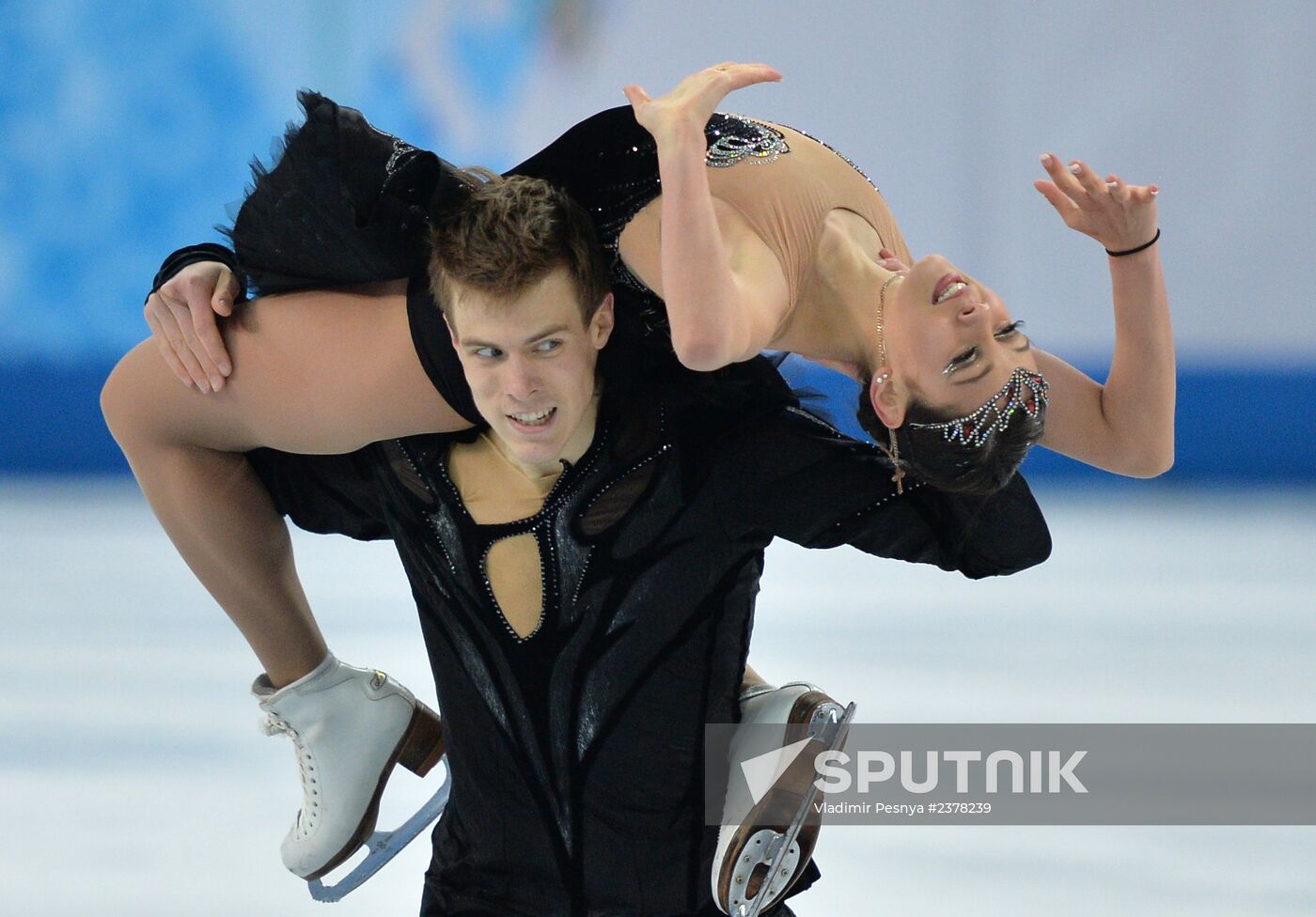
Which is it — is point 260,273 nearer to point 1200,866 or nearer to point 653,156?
point 653,156

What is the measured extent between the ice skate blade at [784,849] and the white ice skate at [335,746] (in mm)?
654

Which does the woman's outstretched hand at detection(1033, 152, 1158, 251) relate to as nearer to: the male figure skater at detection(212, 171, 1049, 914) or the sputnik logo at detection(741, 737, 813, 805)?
the male figure skater at detection(212, 171, 1049, 914)

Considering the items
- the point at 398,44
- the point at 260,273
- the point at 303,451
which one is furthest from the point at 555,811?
the point at 398,44

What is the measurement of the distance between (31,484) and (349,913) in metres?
3.94

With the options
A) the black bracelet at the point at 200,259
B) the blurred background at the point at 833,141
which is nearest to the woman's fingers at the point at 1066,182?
the black bracelet at the point at 200,259

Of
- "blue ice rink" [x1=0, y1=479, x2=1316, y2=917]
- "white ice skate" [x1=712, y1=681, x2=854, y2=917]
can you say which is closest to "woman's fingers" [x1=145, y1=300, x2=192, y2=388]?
"white ice skate" [x1=712, y1=681, x2=854, y2=917]

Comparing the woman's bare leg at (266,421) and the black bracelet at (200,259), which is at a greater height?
the black bracelet at (200,259)

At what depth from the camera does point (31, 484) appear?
626 centimetres

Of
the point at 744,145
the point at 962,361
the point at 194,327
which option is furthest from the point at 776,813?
the point at 194,327

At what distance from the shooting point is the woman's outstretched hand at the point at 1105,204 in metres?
2.24

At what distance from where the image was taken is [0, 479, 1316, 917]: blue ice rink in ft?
9.64

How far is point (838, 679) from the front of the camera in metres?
3.93

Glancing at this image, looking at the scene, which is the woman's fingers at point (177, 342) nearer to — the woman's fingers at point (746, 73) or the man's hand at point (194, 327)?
the man's hand at point (194, 327)

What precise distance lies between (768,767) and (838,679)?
162 centimetres
